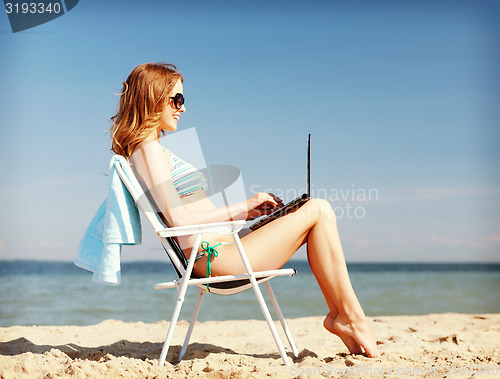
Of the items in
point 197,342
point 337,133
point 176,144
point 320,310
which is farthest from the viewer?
point 337,133

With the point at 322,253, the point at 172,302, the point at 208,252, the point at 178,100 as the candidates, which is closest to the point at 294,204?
the point at 322,253

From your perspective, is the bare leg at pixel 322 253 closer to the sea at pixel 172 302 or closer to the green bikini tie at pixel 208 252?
the green bikini tie at pixel 208 252

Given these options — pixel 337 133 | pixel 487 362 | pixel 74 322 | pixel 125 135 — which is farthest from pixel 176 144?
pixel 337 133

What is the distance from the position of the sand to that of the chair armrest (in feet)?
2.18

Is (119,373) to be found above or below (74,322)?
above

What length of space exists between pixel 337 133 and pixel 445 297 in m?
5.13

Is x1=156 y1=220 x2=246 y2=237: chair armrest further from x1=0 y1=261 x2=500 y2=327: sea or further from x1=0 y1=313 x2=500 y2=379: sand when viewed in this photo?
x1=0 y1=261 x2=500 y2=327: sea

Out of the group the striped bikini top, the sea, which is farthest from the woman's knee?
the sea

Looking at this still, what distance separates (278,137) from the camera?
12625 mm

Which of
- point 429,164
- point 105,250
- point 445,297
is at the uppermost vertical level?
point 105,250

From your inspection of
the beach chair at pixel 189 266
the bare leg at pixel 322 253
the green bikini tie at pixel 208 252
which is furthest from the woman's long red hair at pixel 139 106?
the bare leg at pixel 322 253

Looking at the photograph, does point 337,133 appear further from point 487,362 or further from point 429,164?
point 487,362

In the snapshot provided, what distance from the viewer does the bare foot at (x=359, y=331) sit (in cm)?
272

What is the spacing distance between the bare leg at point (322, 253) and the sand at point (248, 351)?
0.16 meters
